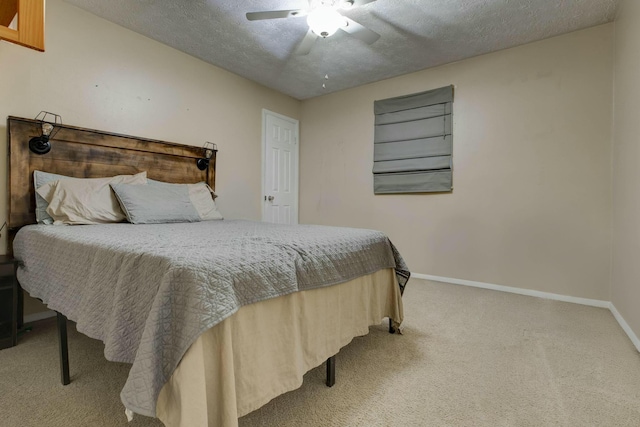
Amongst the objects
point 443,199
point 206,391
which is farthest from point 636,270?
point 206,391

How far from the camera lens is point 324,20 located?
218 centimetres

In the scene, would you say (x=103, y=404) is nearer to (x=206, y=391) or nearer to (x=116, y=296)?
(x=116, y=296)

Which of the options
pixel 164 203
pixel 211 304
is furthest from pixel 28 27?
pixel 164 203

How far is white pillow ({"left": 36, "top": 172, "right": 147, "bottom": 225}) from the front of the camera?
2.13 metres

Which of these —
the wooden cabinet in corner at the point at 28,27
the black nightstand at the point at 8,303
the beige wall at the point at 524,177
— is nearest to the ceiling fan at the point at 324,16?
the wooden cabinet in corner at the point at 28,27

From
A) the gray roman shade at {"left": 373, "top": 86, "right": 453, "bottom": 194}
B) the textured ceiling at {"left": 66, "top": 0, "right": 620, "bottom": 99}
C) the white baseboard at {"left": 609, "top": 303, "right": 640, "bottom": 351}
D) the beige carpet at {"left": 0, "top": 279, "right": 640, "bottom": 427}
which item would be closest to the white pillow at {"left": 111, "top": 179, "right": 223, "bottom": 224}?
the beige carpet at {"left": 0, "top": 279, "right": 640, "bottom": 427}

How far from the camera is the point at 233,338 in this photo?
1.05m

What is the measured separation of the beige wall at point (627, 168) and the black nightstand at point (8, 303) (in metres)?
3.92

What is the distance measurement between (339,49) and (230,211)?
88.1 inches

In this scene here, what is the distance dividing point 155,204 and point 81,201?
1.56 ft

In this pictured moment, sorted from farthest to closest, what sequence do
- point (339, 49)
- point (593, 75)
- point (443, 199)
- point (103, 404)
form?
point (443, 199) → point (339, 49) → point (593, 75) → point (103, 404)

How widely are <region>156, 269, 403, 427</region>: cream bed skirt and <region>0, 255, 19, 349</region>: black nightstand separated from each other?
1.73 m

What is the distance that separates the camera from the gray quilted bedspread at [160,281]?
0.89 metres

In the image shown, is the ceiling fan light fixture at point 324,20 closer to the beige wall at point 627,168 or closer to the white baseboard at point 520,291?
the beige wall at point 627,168
